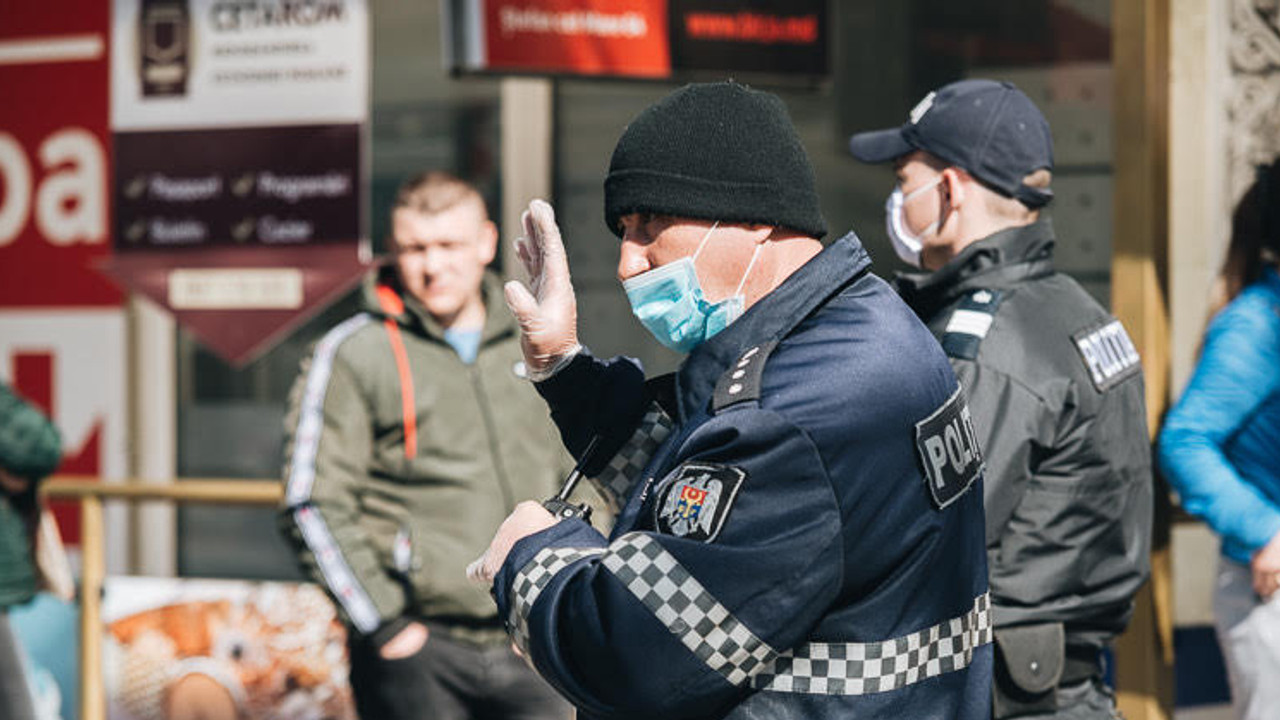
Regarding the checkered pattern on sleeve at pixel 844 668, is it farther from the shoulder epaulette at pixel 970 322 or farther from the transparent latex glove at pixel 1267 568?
the transparent latex glove at pixel 1267 568

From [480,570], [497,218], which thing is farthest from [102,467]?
[480,570]

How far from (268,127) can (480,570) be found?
4613 mm

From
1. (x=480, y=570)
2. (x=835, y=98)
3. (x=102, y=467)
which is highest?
(x=835, y=98)

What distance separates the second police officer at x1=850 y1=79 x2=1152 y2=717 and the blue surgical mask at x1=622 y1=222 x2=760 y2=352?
951mm

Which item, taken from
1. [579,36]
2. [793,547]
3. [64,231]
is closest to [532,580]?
[793,547]

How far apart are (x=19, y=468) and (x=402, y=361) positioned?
1.38 m

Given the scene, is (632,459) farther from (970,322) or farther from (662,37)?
(662,37)

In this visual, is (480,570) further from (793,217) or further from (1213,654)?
(1213,654)

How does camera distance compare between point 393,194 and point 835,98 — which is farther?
point 393,194

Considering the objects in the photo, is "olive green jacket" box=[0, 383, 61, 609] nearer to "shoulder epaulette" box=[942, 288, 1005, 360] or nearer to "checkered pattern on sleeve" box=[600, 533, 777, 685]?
"shoulder epaulette" box=[942, 288, 1005, 360]

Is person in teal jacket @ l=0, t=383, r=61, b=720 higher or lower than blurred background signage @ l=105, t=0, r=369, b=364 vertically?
lower

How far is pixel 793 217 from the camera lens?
2381mm

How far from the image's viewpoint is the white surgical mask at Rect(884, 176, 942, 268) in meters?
3.64

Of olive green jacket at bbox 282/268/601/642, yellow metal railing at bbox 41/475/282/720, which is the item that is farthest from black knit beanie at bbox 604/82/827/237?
yellow metal railing at bbox 41/475/282/720
